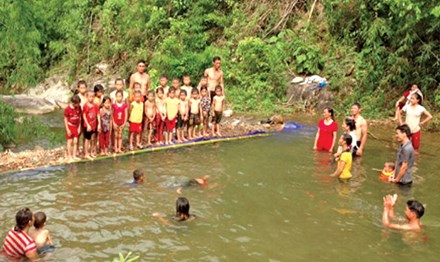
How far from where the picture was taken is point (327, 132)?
10.7m

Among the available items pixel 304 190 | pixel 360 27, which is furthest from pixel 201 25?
pixel 304 190

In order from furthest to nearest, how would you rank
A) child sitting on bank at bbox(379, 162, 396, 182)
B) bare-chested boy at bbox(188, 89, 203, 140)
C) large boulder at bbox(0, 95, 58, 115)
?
large boulder at bbox(0, 95, 58, 115), bare-chested boy at bbox(188, 89, 203, 140), child sitting on bank at bbox(379, 162, 396, 182)

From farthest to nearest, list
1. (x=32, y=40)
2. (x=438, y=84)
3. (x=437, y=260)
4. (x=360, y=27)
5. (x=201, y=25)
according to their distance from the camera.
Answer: (x=201, y=25) < (x=360, y=27) < (x=438, y=84) < (x=32, y=40) < (x=437, y=260)

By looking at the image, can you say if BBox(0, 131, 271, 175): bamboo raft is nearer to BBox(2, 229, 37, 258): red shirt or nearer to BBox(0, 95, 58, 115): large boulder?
BBox(2, 229, 37, 258): red shirt

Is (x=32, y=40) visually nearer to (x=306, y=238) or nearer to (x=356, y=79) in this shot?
(x=306, y=238)

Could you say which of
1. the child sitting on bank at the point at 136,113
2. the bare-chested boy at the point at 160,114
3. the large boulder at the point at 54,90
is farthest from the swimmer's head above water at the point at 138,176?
the large boulder at the point at 54,90

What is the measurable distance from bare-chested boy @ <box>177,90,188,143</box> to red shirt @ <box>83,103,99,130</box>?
2.31 m

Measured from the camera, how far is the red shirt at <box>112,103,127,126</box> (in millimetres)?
9914

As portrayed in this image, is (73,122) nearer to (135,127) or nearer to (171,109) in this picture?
(135,127)

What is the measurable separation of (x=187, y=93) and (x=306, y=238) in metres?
5.98

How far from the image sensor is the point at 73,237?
6.31 metres

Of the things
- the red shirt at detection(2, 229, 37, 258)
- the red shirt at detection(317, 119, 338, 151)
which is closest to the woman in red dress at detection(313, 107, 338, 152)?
the red shirt at detection(317, 119, 338, 151)

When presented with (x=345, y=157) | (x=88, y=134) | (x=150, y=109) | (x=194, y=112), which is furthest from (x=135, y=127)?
(x=345, y=157)

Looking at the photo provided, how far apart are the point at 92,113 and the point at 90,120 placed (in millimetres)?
145
